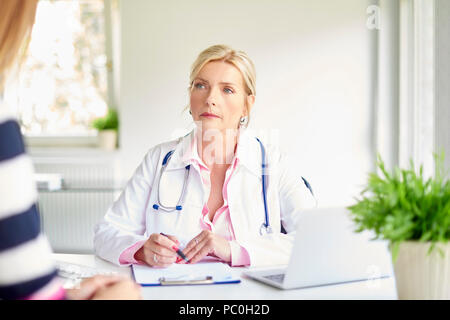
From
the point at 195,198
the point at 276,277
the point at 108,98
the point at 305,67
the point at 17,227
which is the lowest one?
the point at 276,277

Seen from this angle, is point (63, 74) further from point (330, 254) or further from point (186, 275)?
point (330, 254)

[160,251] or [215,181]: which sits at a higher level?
[215,181]

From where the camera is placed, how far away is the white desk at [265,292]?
1.07m

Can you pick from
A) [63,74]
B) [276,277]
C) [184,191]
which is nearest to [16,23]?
[276,277]

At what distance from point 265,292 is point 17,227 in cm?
56

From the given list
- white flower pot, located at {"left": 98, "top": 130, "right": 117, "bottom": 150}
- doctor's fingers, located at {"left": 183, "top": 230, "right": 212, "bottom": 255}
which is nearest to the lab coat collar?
doctor's fingers, located at {"left": 183, "top": 230, "right": 212, "bottom": 255}

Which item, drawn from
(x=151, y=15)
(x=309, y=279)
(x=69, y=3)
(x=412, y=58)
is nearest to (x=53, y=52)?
(x=69, y=3)

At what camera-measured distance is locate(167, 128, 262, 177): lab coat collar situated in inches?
66.6

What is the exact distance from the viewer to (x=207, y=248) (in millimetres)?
1376

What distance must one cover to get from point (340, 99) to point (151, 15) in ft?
4.24

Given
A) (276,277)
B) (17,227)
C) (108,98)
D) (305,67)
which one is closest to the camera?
(17,227)

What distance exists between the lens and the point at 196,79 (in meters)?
1.77

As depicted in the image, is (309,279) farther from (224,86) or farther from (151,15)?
(151,15)

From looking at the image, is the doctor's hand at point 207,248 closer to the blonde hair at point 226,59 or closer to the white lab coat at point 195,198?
the white lab coat at point 195,198
